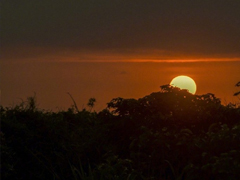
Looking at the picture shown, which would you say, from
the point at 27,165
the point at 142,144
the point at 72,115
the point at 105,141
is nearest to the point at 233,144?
the point at 142,144

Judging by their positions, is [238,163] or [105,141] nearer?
[238,163]

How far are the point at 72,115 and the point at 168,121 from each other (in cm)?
324

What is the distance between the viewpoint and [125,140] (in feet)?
36.4

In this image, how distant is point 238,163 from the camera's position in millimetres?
7781

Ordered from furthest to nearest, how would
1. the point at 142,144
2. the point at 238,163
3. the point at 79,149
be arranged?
1. the point at 79,149
2. the point at 142,144
3. the point at 238,163

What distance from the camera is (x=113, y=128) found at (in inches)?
446

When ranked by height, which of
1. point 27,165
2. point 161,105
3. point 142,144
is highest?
point 161,105

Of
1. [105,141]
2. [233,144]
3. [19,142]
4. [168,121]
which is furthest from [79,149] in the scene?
[233,144]

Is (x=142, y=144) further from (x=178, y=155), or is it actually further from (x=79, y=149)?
(x=79, y=149)

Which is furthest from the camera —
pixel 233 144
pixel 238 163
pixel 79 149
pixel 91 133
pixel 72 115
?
pixel 72 115

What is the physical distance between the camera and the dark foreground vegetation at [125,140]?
927cm

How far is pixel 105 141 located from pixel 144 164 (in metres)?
1.85

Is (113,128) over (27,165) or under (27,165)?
over

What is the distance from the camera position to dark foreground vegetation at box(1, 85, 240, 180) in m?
9.27
